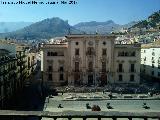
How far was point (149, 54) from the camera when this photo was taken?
94.2 metres

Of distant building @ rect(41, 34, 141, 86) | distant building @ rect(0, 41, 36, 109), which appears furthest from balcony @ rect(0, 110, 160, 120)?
distant building @ rect(41, 34, 141, 86)

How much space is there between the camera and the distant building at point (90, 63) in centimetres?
8075

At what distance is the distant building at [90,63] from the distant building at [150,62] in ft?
30.8

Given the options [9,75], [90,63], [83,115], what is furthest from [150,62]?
[83,115]

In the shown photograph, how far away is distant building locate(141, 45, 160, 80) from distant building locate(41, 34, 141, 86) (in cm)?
938

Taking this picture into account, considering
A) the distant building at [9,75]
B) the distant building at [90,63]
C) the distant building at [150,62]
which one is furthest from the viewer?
the distant building at [150,62]

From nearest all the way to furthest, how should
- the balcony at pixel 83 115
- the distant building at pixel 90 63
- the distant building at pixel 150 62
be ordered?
the balcony at pixel 83 115 → the distant building at pixel 90 63 → the distant building at pixel 150 62

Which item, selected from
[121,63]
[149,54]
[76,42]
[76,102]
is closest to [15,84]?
[76,102]

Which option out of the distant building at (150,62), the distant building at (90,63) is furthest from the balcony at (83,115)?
the distant building at (150,62)

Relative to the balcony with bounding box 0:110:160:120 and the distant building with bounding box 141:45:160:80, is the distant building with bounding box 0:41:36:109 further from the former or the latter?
the balcony with bounding box 0:110:160:120

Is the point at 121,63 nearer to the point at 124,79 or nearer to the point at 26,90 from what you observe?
the point at 124,79

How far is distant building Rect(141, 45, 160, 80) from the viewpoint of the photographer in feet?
289

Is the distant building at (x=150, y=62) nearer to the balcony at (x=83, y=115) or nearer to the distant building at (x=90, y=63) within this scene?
the distant building at (x=90, y=63)

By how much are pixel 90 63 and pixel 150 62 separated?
65.2 ft
